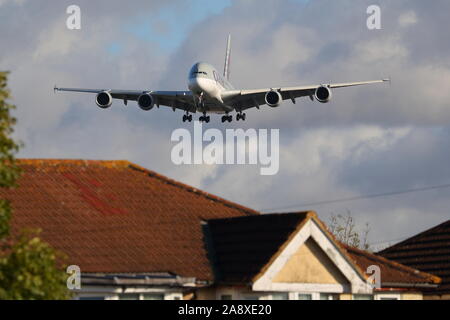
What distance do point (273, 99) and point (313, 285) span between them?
110 feet

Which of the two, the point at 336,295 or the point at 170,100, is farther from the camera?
the point at 170,100

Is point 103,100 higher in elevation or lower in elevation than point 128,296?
higher

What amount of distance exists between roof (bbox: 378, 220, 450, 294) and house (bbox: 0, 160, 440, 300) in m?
6.69

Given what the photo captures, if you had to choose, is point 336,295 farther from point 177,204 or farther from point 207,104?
point 207,104

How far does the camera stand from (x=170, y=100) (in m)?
60.6

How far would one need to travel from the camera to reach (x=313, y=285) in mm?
25203

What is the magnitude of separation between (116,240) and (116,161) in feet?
16.8

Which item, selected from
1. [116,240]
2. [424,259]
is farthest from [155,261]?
[424,259]

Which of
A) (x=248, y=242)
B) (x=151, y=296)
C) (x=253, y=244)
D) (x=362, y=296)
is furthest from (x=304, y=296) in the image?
(x=151, y=296)

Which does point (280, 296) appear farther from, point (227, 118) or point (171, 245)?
point (227, 118)
